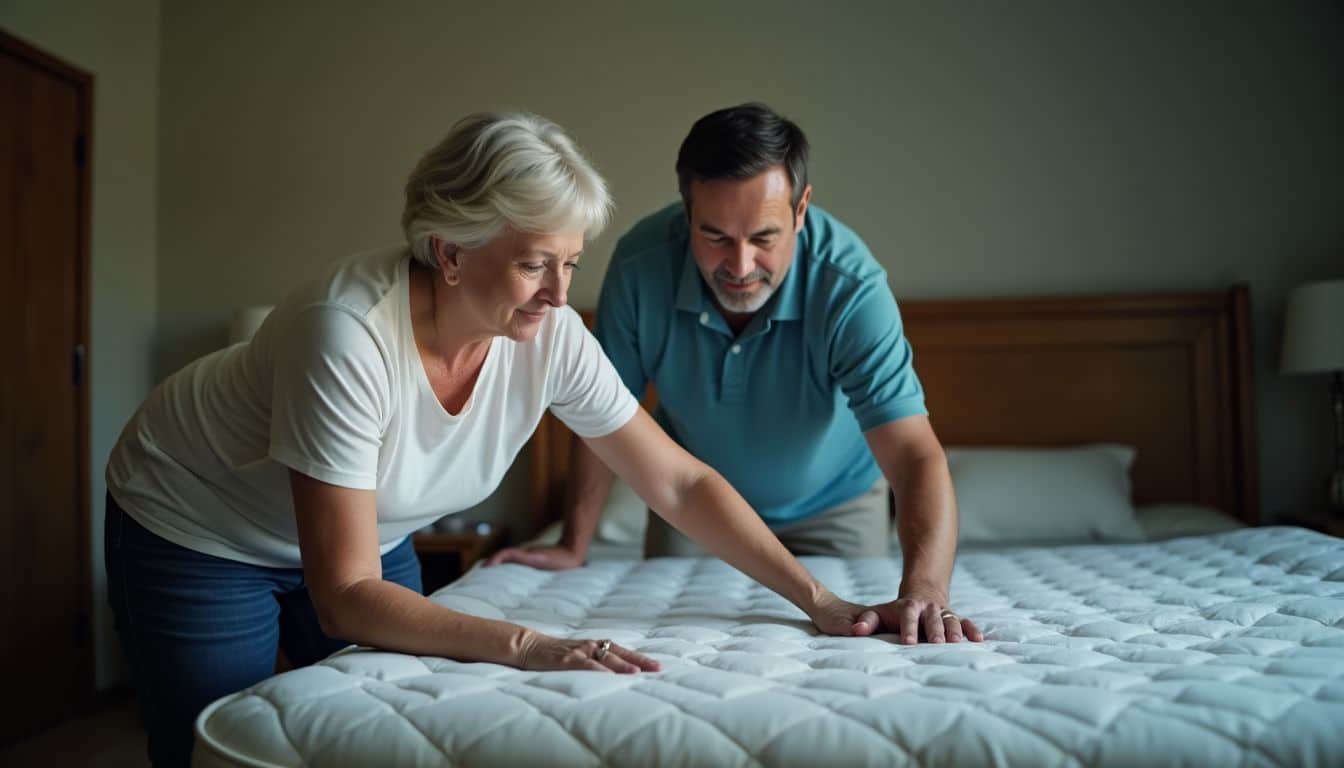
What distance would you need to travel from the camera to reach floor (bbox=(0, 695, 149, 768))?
3.05 m

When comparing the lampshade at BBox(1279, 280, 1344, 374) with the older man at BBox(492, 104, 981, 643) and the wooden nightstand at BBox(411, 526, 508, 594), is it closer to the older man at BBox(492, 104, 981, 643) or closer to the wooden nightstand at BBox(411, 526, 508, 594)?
the older man at BBox(492, 104, 981, 643)

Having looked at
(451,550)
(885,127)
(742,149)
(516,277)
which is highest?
(885,127)

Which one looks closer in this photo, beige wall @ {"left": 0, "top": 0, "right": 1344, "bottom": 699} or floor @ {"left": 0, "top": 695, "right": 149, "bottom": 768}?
floor @ {"left": 0, "top": 695, "right": 149, "bottom": 768}

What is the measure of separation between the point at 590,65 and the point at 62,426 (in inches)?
87.4

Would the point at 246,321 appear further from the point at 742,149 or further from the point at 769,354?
the point at 742,149

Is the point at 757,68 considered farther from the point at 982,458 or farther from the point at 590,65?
the point at 982,458

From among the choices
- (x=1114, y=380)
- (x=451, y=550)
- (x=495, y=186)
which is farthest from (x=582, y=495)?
(x=1114, y=380)

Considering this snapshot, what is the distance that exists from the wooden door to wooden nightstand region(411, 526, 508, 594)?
3.79ft

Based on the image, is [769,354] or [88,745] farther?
[88,745]

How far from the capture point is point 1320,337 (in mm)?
3148

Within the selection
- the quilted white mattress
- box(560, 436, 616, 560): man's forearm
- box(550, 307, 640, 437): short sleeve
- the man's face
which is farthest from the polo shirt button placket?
the quilted white mattress

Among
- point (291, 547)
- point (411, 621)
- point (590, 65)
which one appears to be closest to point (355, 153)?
point (590, 65)

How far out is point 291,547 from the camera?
1508mm

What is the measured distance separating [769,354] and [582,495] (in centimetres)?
49
